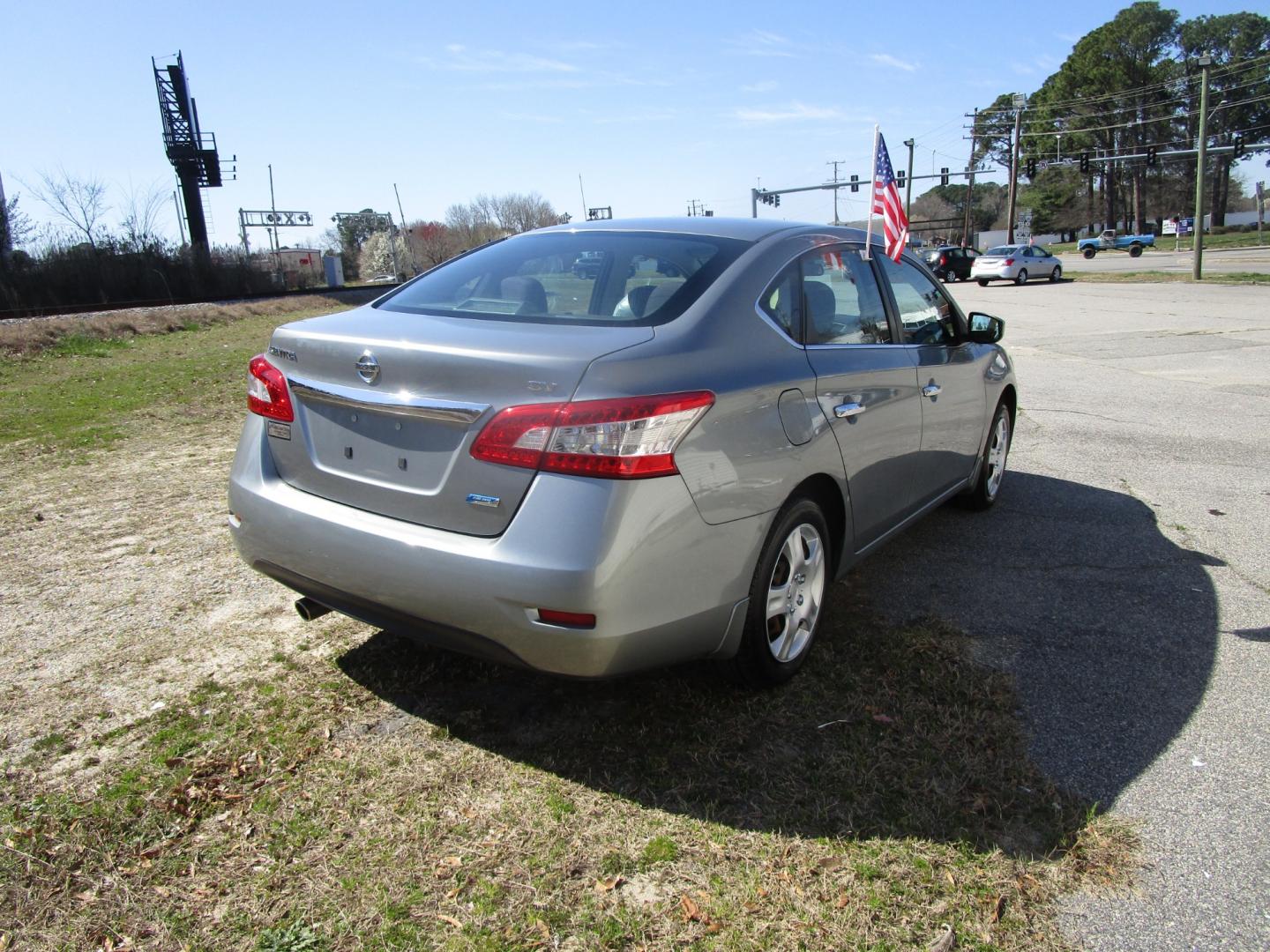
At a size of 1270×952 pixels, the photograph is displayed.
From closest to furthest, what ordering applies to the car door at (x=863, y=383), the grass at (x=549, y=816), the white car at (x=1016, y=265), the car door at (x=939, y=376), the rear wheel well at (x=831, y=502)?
the grass at (x=549, y=816), the rear wheel well at (x=831, y=502), the car door at (x=863, y=383), the car door at (x=939, y=376), the white car at (x=1016, y=265)

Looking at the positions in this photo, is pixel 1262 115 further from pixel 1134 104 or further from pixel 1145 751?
pixel 1145 751

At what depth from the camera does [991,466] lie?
5508mm

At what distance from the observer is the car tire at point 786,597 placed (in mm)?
3023

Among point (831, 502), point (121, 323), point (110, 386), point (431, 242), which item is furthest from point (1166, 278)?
point (431, 242)

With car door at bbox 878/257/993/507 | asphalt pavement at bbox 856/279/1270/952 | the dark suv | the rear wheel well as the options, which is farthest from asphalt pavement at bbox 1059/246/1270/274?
the rear wheel well

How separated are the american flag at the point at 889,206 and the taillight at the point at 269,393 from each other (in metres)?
2.86

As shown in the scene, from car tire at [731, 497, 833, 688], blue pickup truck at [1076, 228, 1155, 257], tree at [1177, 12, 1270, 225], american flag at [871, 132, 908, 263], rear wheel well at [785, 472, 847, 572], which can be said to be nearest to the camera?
car tire at [731, 497, 833, 688]

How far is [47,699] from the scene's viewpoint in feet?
10.7

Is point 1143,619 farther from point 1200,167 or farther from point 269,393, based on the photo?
point 1200,167

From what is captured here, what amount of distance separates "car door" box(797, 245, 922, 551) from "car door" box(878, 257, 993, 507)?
128 millimetres

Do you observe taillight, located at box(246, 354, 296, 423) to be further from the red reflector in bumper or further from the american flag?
the american flag

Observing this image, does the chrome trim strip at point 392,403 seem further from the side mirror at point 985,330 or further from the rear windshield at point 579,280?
the side mirror at point 985,330

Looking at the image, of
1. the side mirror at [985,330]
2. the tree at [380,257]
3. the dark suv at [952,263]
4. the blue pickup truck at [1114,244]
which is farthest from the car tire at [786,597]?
the tree at [380,257]

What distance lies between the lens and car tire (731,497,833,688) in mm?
3023
